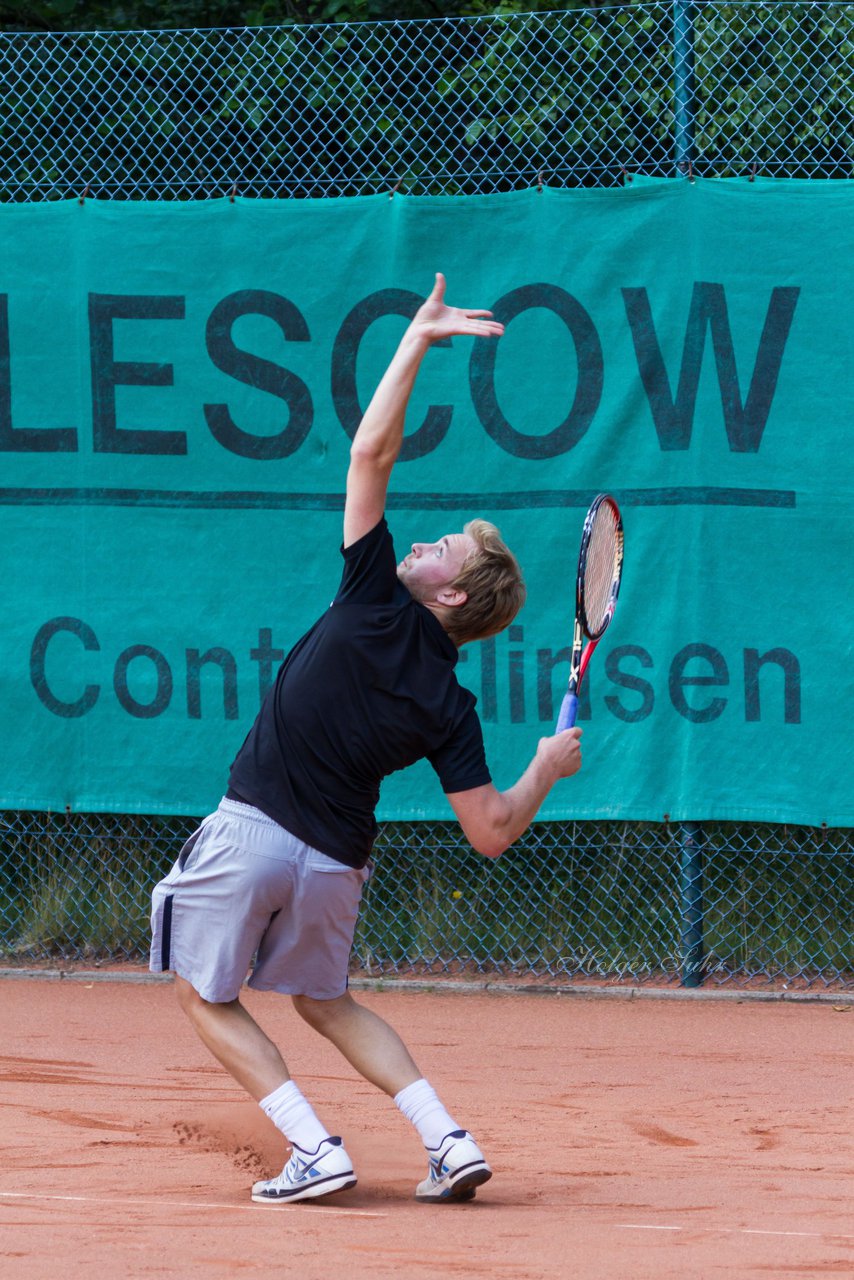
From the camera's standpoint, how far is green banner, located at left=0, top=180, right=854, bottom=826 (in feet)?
17.5

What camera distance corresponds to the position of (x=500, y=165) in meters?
5.85

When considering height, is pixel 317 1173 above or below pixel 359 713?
below

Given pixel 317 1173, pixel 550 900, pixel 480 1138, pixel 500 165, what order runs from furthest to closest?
1. pixel 500 165
2. pixel 550 900
3. pixel 480 1138
4. pixel 317 1173

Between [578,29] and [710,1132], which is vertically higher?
[578,29]

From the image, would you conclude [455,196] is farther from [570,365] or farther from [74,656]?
[74,656]

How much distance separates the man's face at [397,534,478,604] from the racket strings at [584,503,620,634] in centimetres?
42

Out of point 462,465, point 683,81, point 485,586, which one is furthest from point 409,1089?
point 683,81

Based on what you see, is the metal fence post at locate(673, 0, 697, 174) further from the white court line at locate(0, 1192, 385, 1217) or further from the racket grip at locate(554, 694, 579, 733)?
the white court line at locate(0, 1192, 385, 1217)

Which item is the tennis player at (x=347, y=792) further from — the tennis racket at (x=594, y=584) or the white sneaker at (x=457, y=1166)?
the tennis racket at (x=594, y=584)

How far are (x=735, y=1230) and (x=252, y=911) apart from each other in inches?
43.1

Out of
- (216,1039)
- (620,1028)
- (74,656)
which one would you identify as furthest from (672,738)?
(216,1039)

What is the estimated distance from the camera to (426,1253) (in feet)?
9.65

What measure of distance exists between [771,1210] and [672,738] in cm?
228

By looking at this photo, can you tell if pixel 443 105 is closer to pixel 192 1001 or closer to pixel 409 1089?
pixel 192 1001
